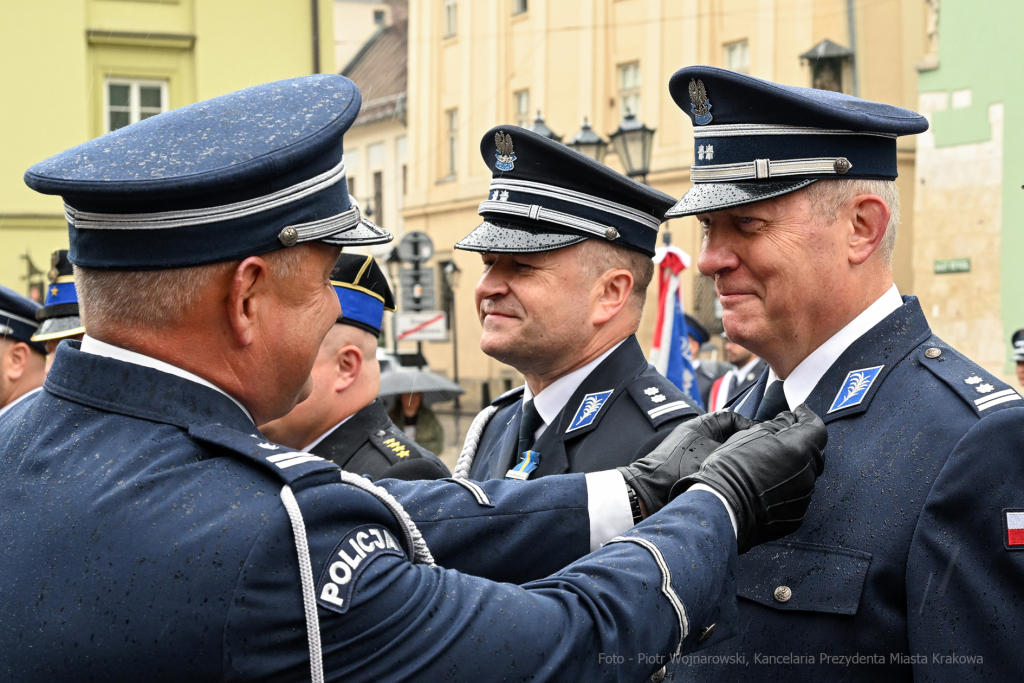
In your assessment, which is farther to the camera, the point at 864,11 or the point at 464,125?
the point at 464,125

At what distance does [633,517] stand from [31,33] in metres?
15.7

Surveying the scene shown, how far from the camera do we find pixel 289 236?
1838 millimetres

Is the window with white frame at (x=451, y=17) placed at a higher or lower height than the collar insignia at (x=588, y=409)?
higher

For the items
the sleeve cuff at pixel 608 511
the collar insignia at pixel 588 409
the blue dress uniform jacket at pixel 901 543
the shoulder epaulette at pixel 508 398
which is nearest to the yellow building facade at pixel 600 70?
the shoulder epaulette at pixel 508 398

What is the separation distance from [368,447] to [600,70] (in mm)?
19377

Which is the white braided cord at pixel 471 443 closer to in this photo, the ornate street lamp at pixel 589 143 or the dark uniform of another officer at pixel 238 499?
the dark uniform of another officer at pixel 238 499

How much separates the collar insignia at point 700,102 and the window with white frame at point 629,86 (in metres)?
19.3

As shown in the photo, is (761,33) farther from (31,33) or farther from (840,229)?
(840,229)

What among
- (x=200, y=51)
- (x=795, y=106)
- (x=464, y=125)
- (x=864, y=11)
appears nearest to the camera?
(x=795, y=106)

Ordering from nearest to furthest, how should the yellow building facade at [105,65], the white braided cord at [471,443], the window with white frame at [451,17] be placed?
the white braided cord at [471,443] → the yellow building facade at [105,65] → the window with white frame at [451,17]

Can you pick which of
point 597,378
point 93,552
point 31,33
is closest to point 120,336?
point 93,552

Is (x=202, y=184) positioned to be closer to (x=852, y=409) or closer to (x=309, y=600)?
(x=309, y=600)

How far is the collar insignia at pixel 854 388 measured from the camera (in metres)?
2.44

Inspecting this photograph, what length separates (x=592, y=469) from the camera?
118 inches
